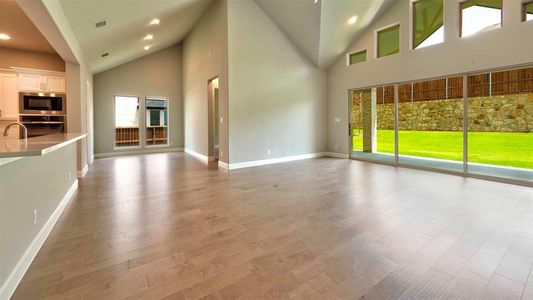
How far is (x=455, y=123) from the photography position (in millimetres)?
5703

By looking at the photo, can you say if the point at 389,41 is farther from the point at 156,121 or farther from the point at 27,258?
the point at 156,121

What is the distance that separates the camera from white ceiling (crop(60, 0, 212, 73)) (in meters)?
4.21

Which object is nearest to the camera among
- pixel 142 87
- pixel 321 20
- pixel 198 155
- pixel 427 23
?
pixel 427 23

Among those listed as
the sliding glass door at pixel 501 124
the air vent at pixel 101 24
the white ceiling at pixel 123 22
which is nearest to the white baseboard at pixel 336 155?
the sliding glass door at pixel 501 124

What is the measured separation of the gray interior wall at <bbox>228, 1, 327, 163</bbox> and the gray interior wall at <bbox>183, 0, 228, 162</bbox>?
28cm

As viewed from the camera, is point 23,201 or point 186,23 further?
point 186,23

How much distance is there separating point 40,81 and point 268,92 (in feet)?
18.2

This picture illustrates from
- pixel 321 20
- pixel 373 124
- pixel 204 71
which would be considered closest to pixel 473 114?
pixel 373 124

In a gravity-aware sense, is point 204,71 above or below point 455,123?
above

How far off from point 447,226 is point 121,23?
6599 millimetres

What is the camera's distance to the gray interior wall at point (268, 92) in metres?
6.43

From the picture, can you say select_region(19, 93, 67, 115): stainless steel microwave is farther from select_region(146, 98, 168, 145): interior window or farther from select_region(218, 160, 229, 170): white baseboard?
select_region(218, 160, 229, 170): white baseboard

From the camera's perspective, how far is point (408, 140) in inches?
262

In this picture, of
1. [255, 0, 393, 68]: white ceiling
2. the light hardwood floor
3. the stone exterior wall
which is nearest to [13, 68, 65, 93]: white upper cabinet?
the light hardwood floor
